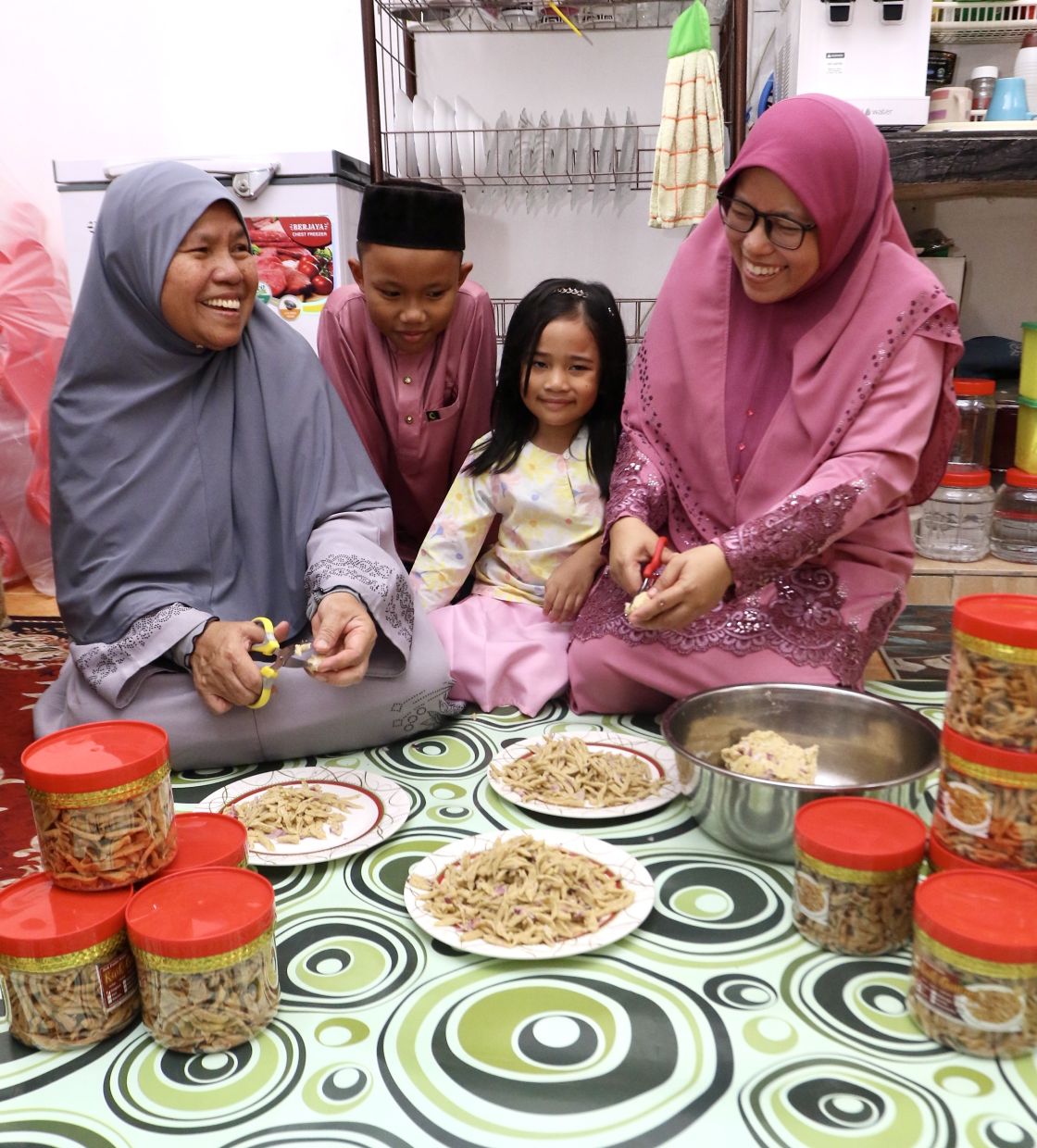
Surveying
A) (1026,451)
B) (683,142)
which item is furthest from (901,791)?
(683,142)

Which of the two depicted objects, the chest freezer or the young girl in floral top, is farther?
the chest freezer

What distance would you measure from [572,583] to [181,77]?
97.5 inches

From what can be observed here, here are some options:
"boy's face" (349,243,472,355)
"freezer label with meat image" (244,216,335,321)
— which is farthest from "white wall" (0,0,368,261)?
"boy's face" (349,243,472,355)

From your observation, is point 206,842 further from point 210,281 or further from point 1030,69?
point 1030,69

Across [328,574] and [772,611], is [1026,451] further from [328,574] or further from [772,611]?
[328,574]

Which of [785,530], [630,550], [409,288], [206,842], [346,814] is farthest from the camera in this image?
[409,288]

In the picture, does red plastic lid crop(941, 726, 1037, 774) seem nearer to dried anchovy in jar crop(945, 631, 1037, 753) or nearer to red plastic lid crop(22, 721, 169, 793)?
dried anchovy in jar crop(945, 631, 1037, 753)

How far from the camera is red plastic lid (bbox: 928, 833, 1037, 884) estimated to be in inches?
41.4

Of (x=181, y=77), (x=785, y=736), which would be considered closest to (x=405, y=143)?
(x=181, y=77)

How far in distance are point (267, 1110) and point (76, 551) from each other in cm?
104

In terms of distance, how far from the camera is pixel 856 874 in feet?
3.60

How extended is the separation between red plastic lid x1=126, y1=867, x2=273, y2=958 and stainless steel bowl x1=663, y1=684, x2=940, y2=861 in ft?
1.95

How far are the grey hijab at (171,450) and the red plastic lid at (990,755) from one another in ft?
3.57

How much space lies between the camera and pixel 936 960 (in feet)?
3.21
